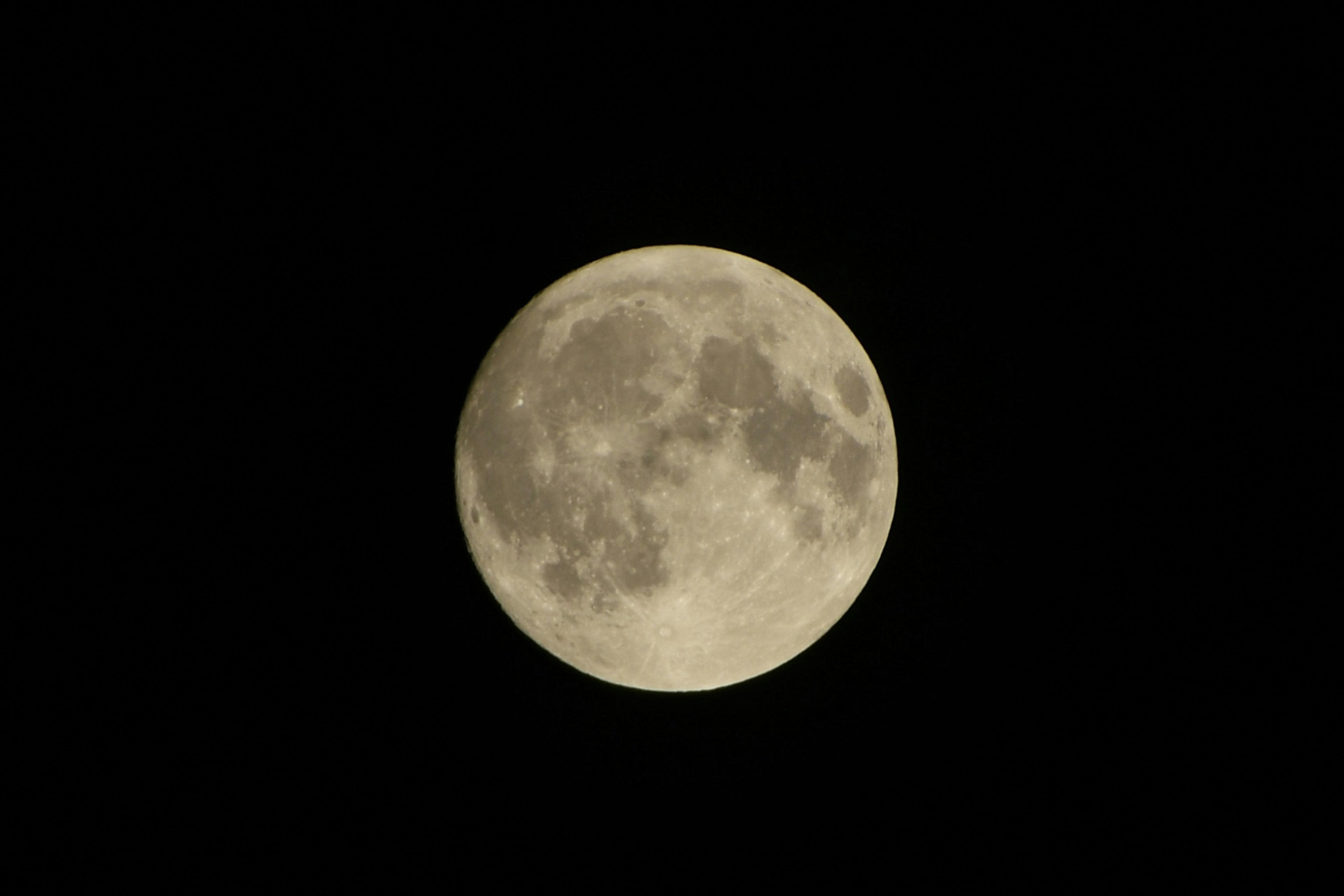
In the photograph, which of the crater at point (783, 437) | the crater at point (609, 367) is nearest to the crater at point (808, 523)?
the crater at point (783, 437)

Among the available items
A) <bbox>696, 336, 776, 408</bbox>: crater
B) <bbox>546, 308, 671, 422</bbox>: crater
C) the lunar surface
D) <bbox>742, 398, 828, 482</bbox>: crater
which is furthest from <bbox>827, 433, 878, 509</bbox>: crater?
<bbox>546, 308, 671, 422</bbox>: crater

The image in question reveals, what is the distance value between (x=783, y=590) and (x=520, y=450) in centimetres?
149

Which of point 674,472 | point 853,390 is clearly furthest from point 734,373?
point 853,390

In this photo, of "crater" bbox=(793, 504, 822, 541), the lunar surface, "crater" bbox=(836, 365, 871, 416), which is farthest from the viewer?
"crater" bbox=(836, 365, 871, 416)

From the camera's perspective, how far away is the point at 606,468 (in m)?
3.66

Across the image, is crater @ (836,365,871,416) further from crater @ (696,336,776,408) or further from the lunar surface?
crater @ (696,336,776,408)

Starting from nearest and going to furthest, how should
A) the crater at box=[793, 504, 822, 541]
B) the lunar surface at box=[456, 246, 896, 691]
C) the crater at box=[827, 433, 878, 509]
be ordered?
the lunar surface at box=[456, 246, 896, 691]
the crater at box=[793, 504, 822, 541]
the crater at box=[827, 433, 878, 509]

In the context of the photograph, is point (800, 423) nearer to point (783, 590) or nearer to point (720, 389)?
point (720, 389)

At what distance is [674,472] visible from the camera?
362 cm

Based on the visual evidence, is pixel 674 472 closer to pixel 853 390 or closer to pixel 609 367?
pixel 609 367

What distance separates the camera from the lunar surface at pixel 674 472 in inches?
144

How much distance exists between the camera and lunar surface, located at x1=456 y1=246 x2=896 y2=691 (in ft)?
12.0

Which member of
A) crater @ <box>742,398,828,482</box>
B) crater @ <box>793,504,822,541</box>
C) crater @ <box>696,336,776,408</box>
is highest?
crater @ <box>696,336,776,408</box>

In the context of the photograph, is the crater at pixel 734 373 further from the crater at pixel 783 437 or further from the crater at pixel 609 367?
the crater at pixel 609 367
